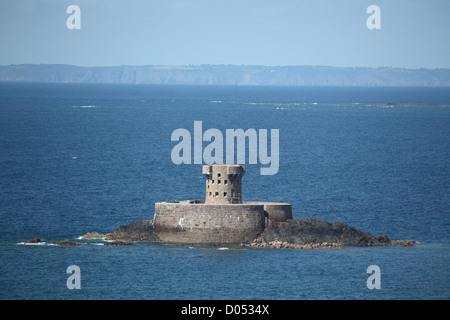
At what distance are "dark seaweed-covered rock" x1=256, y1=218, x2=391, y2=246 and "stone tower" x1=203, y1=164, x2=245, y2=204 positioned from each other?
12.6ft

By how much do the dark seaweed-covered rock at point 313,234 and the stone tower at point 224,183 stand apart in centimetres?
385

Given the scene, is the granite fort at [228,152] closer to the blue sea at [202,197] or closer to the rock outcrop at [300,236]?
the blue sea at [202,197]

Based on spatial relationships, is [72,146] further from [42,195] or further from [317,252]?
[317,252]

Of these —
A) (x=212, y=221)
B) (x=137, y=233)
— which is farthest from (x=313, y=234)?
(x=137, y=233)

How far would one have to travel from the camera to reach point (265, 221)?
88.6 m

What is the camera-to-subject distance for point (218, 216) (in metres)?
86.9

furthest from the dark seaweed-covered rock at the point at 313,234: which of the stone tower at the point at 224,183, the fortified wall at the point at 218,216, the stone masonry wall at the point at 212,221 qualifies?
the stone tower at the point at 224,183

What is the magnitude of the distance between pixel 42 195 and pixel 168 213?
35.1 meters

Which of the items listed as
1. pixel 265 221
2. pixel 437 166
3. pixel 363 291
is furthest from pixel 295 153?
pixel 363 291

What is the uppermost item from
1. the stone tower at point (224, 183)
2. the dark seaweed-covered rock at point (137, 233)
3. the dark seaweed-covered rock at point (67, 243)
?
the stone tower at point (224, 183)

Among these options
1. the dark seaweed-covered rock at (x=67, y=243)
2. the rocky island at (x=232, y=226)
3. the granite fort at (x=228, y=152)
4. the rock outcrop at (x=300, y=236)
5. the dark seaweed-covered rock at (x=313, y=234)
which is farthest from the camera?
the granite fort at (x=228, y=152)

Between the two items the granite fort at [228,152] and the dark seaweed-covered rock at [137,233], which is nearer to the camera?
the dark seaweed-covered rock at [137,233]

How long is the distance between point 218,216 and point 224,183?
3294mm

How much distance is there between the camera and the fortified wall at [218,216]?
86938mm
